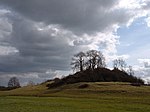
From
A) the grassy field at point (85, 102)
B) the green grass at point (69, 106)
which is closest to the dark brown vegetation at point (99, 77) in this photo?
the grassy field at point (85, 102)

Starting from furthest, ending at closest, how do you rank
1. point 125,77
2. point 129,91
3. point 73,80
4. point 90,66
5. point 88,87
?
1. point 90,66
2. point 125,77
3. point 73,80
4. point 88,87
5. point 129,91

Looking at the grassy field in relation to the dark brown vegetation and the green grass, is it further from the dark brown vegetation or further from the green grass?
the dark brown vegetation

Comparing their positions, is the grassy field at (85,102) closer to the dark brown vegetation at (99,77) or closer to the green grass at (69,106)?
the green grass at (69,106)

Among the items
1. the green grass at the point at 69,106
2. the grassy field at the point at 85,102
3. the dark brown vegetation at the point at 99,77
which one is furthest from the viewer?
the dark brown vegetation at the point at 99,77

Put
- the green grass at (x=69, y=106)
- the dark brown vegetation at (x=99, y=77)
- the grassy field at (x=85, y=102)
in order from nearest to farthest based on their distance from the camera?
the green grass at (x=69, y=106)
the grassy field at (x=85, y=102)
the dark brown vegetation at (x=99, y=77)

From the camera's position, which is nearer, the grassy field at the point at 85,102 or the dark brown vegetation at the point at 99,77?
the grassy field at the point at 85,102

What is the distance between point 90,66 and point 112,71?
13861 mm

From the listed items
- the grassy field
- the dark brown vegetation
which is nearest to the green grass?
the grassy field

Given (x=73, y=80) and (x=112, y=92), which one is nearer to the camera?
(x=112, y=92)

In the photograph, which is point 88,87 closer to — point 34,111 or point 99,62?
point 99,62

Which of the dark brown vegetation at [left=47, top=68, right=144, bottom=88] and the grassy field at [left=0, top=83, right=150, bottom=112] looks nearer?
the grassy field at [left=0, top=83, right=150, bottom=112]

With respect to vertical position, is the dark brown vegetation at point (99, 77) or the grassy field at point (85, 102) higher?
the dark brown vegetation at point (99, 77)

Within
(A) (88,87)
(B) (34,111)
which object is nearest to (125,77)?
(A) (88,87)

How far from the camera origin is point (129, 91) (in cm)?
9162
